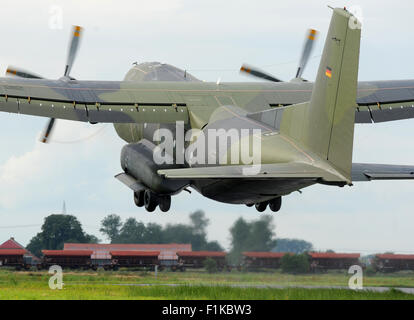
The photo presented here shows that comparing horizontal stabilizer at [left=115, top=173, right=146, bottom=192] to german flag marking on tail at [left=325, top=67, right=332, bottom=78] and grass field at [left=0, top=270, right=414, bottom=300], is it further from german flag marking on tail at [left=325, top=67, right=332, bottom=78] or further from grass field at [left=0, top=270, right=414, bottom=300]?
german flag marking on tail at [left=325, top=67, right=332, bottom=78]

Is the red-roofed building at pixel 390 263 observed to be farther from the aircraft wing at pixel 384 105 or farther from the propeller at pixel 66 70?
the propeller at pixel 66 70

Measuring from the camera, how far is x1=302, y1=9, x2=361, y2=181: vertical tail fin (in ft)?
84.7

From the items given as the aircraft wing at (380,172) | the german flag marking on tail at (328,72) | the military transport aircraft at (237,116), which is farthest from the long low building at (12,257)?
the german flag marking on tail at (328,72)

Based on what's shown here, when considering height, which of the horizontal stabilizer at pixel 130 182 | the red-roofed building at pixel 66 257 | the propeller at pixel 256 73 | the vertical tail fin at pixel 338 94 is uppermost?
the propeller at pixel 256 73

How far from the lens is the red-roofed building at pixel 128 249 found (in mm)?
37812

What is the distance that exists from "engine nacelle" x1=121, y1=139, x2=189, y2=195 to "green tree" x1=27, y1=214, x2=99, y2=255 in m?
3.86

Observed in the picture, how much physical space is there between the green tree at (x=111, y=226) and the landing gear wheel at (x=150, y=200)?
143cm

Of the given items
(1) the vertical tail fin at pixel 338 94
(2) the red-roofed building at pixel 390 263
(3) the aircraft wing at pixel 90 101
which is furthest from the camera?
(2) the red-roofed building at pixel 390 263

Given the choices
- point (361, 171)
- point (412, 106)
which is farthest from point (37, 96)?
point (412, 106)

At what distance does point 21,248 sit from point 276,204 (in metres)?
12.6

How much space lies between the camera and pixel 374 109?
36.5 metres

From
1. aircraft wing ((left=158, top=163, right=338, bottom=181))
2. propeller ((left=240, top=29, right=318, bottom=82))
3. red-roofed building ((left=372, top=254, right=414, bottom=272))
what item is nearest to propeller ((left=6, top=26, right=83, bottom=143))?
propeller ((left=240, top=29, right=318, bottom=82))
